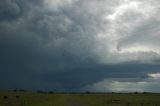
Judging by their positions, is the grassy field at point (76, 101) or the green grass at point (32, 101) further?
the grassy field at point (76, 101)

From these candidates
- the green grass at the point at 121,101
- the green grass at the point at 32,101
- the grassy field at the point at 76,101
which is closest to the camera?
the green grass at the point at 32,101

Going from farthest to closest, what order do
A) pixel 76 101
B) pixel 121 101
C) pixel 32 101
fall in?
pixel 121 101
pixel 32 101
pixel 76 101

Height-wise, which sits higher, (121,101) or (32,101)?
(121,101)

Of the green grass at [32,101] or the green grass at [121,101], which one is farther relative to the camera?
the green grass at [121,101]

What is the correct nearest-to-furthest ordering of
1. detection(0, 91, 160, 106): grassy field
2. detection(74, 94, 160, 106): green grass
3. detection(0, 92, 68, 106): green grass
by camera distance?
detection(0, 92, 68, 106): green grass, detection(0, 91, 160, 106): grassy field, detection(74, 94, 160, 106): green grass

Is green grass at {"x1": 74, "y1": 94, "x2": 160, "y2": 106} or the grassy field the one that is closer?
the grassy field

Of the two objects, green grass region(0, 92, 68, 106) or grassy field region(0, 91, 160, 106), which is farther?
grassy field region(0, 91, 160, 106)

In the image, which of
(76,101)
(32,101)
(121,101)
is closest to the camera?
(76,101)

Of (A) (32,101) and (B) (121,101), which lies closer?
(A) (32,101)

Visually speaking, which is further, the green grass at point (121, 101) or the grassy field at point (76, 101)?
the green grass at point (121, 101)

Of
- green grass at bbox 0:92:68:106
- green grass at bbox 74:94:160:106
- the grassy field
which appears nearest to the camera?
green grass at bbox 0:92:68:106

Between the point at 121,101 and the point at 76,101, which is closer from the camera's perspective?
the point at 76,101

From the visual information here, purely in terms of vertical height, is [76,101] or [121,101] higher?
[121,101]

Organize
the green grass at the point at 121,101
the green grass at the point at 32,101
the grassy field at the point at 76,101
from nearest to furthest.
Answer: the green grass at the point at 32,101 → the grassy field at the point at 76,101 → the green grass at the point at 121,101
